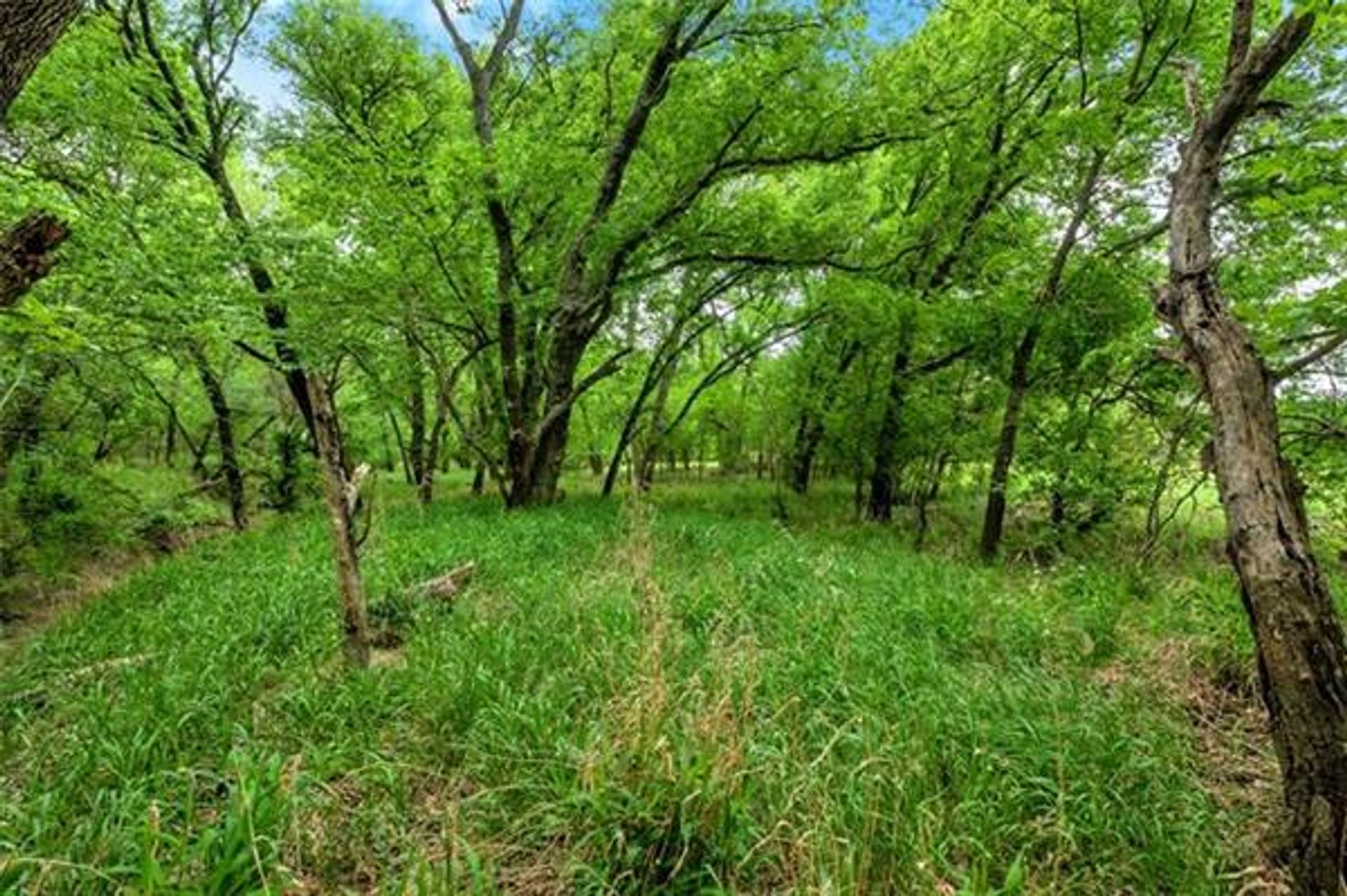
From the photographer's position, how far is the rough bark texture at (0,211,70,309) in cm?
185

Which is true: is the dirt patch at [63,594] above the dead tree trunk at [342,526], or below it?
below

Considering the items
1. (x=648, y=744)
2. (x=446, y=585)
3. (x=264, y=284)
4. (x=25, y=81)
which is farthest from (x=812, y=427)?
(x=25, y=81)

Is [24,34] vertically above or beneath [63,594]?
above

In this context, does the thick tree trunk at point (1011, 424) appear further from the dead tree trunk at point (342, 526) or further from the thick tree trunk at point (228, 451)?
the thick tree trunk at point (228, 451)

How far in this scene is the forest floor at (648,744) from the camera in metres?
2.24

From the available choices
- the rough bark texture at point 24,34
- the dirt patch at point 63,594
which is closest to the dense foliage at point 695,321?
the dirt patch at point 63,594

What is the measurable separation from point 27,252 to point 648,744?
105 inches

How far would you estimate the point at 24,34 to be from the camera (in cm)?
198

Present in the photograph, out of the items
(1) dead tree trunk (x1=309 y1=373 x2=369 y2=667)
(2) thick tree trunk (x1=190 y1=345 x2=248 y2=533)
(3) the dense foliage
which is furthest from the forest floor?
(2) thick tree trunk (x1=190 y1=345 x2=248 y2=533)

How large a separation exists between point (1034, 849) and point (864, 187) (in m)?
11.3

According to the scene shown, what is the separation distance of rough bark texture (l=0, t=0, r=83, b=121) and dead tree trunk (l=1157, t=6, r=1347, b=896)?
443cm

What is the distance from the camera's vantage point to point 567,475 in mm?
23125

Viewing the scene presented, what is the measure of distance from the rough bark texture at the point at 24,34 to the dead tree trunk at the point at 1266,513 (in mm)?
4434

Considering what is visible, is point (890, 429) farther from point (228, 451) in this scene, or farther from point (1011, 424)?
point (228, 451)
